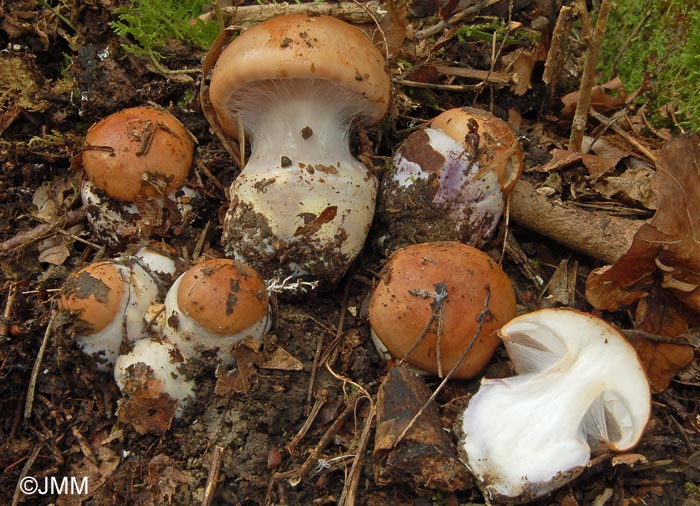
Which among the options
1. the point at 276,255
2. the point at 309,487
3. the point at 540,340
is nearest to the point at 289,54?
the point at 276,255

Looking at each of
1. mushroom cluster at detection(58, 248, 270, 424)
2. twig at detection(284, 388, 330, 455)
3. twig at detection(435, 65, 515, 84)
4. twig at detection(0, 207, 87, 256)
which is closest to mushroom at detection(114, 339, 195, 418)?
mushroom cluster at detection(58, 248, 270, 424)

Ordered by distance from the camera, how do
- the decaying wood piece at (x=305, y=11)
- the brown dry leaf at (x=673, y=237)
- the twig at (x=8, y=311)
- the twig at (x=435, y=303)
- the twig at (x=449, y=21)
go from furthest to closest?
the twig at (x=449, y=21) < the decaying wood piece at (x=305, y=11) < the twig at (x=8, y=311) < the brown dry leaf at (x=673, y=237) < the twig at (x=435, y=303)

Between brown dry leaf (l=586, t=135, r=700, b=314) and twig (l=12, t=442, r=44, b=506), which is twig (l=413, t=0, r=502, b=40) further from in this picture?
twig (l=12, t=442, r=44, b=506)

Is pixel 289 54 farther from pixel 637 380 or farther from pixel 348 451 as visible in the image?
pixel 637 380

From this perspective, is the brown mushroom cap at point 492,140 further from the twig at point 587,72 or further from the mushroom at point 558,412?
the mushroom at point 558,412

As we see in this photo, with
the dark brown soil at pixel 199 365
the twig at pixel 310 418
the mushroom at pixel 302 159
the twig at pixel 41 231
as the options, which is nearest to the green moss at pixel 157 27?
the dark brown soil at pixel 199 365

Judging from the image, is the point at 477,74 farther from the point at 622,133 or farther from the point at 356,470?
the point at 356,470

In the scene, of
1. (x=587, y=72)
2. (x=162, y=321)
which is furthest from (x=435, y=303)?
(x=587, y=72)
